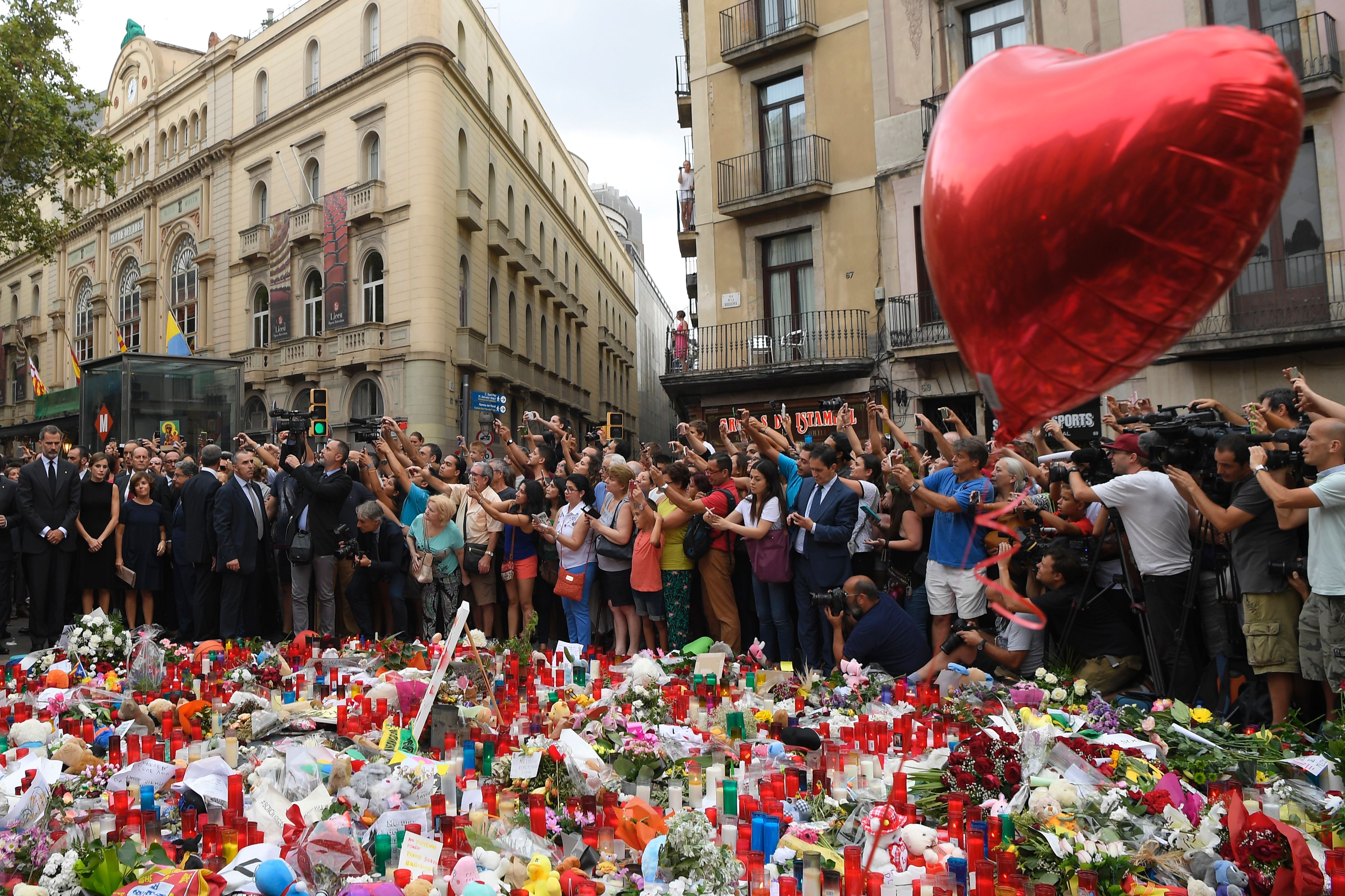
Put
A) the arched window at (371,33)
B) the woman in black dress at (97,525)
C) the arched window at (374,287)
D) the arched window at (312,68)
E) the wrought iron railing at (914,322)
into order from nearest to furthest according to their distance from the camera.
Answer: the woman in black dress at (97,525) → the wrought iron railing at (914,322) → the arched window at (374,287) → the arched window at (371,33) → the arched window at (312,68)

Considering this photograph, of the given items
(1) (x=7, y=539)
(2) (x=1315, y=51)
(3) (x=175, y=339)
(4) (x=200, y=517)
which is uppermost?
(2) (x=1315, y=51)

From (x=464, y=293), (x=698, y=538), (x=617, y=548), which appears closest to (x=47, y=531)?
(x=617, y=548)

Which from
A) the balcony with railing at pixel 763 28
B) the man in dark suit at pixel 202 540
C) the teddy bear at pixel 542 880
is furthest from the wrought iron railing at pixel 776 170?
the teddy bear at pixel 542 880

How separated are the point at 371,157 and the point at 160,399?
1150 centimetres

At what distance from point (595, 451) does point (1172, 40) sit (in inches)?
282

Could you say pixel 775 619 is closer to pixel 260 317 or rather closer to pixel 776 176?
pixel 776 176

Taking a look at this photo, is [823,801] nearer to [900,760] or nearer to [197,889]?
[900,760]

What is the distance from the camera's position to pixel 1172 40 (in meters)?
1.54

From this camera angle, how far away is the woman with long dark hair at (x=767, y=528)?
664 centimetres

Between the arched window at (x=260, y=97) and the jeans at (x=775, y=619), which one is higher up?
the arched window at (x=260, y=97)

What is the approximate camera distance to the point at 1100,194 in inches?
60.5

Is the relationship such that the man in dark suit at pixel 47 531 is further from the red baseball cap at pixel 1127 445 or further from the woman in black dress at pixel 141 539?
the red baseball cap at pixel 1127 445

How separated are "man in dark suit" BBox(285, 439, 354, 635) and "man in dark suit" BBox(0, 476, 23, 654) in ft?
8.78

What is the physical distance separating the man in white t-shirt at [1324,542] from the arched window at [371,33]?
25.5m
